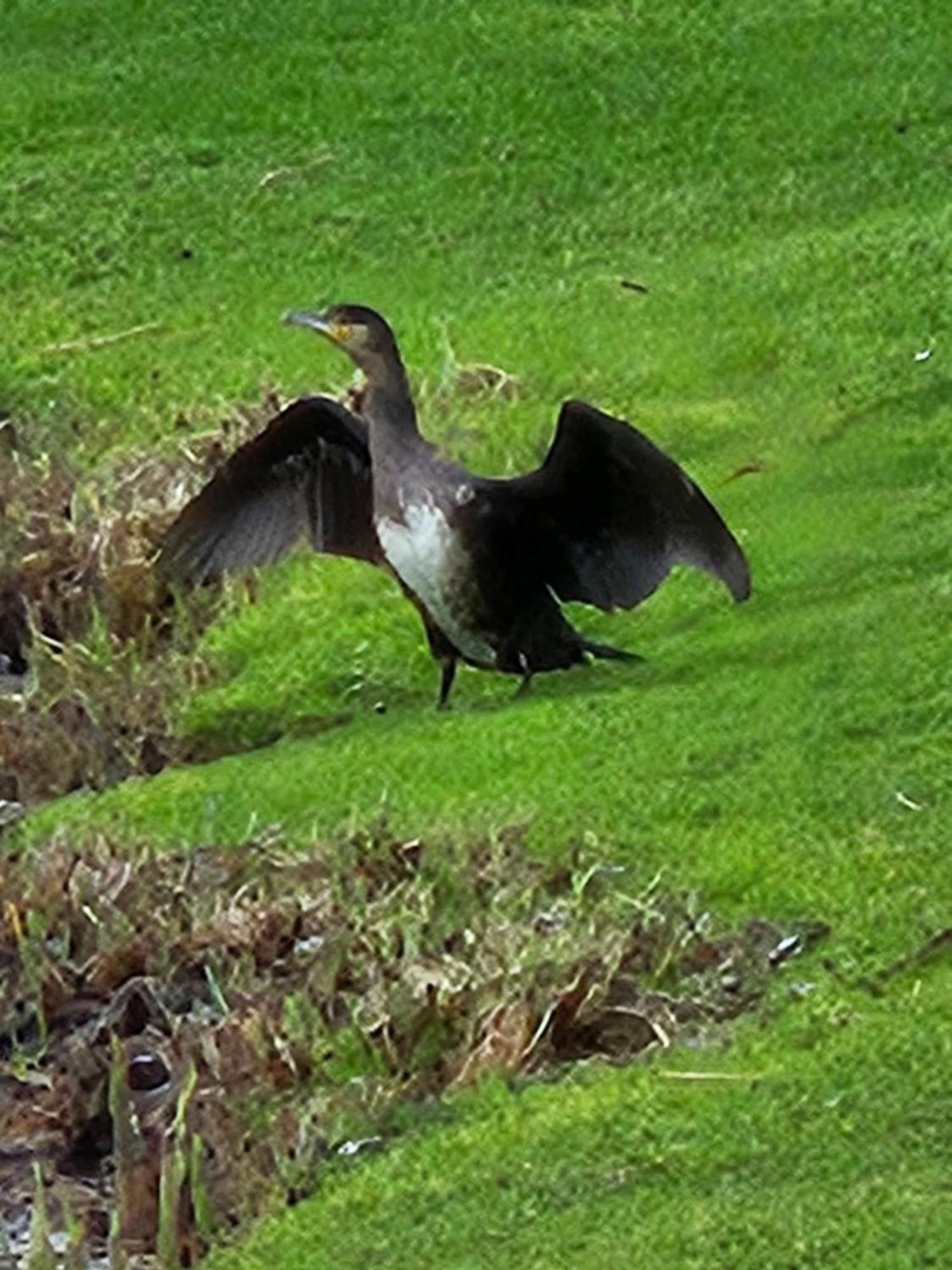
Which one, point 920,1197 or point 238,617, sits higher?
point 920,1197

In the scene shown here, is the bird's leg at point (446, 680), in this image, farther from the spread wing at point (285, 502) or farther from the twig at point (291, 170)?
the twig at point (291, 170)

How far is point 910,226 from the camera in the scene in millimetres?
12039

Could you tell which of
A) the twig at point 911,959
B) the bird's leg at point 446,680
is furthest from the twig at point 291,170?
the twig at point 911,959

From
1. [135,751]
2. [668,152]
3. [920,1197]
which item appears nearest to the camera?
[920,1197]

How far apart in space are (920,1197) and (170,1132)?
61.0 inches

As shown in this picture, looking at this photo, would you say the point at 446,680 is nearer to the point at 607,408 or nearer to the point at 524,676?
the point at 524,676

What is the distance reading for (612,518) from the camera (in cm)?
938

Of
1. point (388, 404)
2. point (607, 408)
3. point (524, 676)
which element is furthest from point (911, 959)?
point (607, 408)

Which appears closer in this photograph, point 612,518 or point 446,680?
point 612,518

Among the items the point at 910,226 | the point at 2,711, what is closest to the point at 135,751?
the point at 2,711

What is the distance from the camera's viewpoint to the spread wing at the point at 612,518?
29.6ft

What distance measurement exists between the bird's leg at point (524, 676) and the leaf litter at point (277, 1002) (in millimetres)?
1010

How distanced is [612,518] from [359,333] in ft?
2.97

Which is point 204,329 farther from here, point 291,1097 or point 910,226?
point 291,1097
